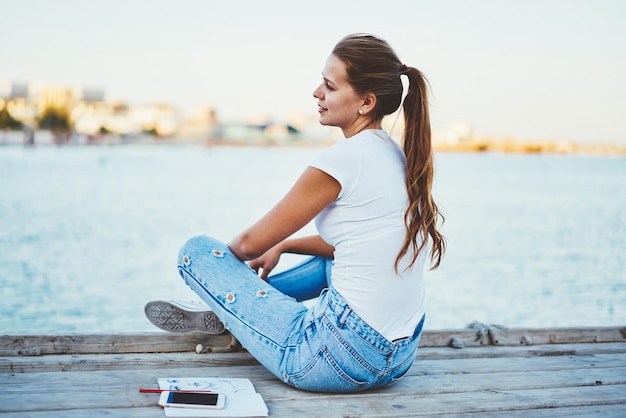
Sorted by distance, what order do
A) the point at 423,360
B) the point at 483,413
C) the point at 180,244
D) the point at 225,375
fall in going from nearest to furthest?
the point at 483,413 < the point at 225,375 < the point at 423,360 < the point at 180,244

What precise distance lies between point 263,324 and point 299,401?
0.20 meters

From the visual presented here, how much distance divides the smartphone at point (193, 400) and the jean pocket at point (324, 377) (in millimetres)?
215

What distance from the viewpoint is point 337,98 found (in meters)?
1.91

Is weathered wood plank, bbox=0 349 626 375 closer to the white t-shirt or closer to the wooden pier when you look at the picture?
the wooden pier

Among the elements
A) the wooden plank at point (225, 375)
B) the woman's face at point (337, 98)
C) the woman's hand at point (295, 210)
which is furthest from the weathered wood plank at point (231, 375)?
the woman's face at point (337, 98)

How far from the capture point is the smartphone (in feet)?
5.76

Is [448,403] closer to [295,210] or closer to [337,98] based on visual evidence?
[295,210]

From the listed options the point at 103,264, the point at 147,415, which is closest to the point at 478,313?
the point at 103,264

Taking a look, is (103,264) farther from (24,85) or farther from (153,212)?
(24,85)

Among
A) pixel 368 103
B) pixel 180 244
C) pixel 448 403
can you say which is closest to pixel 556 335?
pixel 448 403

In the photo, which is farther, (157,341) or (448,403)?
(157,341)

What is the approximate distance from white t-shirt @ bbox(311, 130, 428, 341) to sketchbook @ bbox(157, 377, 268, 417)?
1.05 ft

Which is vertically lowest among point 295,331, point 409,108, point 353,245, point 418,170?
point 295,331

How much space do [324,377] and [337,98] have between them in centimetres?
67
